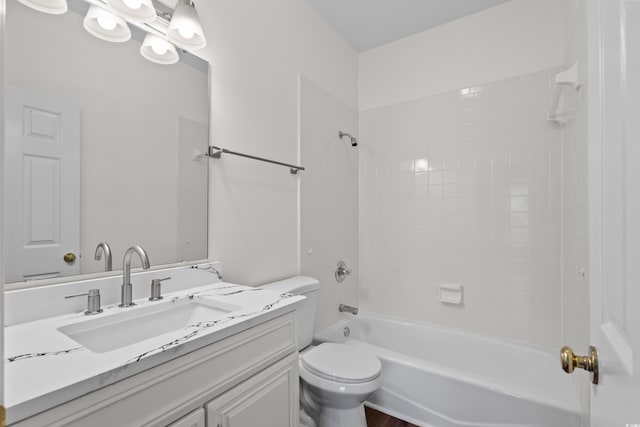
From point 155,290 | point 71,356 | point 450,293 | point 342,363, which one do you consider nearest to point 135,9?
point 155,290

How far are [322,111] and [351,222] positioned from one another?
941 mm

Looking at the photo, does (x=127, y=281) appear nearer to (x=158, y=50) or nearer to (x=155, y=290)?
(x=155, y=290)

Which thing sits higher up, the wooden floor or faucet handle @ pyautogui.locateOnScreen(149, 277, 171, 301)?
faucet handle @ pyautogui.locateOnScreen(149, 277, 171, 301)

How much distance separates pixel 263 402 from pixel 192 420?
0.27m

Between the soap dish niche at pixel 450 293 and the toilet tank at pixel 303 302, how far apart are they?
1065 millimetres

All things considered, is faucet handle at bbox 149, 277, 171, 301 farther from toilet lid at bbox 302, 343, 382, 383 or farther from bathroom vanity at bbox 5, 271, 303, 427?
toilet lid at bbox 302, 343, 382, 383

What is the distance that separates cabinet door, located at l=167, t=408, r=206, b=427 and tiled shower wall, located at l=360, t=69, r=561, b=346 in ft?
6.38

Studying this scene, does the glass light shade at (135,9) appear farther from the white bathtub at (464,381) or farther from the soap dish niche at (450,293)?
the soap dish niche at (450,293)

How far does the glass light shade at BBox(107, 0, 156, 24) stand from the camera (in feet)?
3.53

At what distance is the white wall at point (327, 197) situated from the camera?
2068mm

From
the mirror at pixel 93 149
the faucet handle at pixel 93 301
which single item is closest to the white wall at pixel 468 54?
the mirror at pixel 93 149

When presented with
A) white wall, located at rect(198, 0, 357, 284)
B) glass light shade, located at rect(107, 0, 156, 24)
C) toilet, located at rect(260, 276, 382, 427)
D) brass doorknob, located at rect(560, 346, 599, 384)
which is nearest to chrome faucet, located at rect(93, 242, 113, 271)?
white wall, located at rect(198, 0, 357, 284)

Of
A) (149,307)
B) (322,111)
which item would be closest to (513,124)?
(322,111)

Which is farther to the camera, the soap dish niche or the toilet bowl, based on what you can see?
the soap dish niche
